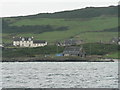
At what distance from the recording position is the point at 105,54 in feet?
571

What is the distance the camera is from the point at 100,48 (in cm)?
18588

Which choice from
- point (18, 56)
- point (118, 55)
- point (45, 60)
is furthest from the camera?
point (18, 56)

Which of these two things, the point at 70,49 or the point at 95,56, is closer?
the point at 95,56

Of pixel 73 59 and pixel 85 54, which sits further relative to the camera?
pixel 85 54

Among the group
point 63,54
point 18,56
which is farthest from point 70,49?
point 18,56

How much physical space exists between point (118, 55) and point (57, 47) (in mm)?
34048

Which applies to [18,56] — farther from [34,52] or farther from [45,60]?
[45,60]

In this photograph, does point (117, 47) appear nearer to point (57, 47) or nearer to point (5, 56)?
point (57, 47)

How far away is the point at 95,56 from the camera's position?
567 feet

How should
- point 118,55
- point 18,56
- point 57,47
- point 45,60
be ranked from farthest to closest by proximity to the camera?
point 57,47
point 18,56
point 118,55
point 45,60

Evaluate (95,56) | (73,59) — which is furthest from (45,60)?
(95,56)

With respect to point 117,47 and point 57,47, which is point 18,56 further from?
point 117,47

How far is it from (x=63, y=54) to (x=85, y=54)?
7972 mm

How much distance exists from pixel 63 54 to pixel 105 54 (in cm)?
1569
